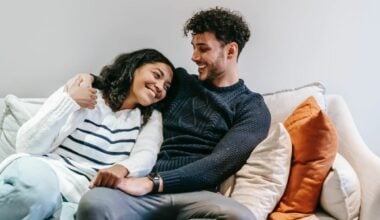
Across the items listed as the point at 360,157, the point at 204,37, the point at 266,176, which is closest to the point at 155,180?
the point at 266,176

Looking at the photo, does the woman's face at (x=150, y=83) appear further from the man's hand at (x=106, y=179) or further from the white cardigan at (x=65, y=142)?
the man's hand at (x=106, y=179)

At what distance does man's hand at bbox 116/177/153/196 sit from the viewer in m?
1.52

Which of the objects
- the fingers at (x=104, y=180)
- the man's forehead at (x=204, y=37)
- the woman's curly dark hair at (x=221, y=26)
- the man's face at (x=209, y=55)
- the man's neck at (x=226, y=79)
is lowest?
the fingers at (x=104, y=180)

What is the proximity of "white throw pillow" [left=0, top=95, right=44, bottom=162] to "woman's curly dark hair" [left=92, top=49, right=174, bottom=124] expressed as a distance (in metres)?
0.30

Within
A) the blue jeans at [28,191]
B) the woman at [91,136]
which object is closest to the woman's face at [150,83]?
the woman at [91,136]

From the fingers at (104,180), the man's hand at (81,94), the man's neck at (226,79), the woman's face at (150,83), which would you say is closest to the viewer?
the fingers at (104,180)

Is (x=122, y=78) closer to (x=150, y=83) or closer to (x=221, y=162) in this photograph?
(x=150, y=83)

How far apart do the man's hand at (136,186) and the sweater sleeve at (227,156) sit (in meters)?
0.06

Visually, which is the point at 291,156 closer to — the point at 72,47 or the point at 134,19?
the point at 134,19

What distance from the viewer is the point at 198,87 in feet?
6.37

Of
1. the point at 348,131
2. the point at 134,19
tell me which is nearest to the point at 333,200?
the point at 348,131

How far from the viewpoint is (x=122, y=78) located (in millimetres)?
1882

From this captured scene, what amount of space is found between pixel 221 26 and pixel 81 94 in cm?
63

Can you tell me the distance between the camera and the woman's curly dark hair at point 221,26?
191 cm
